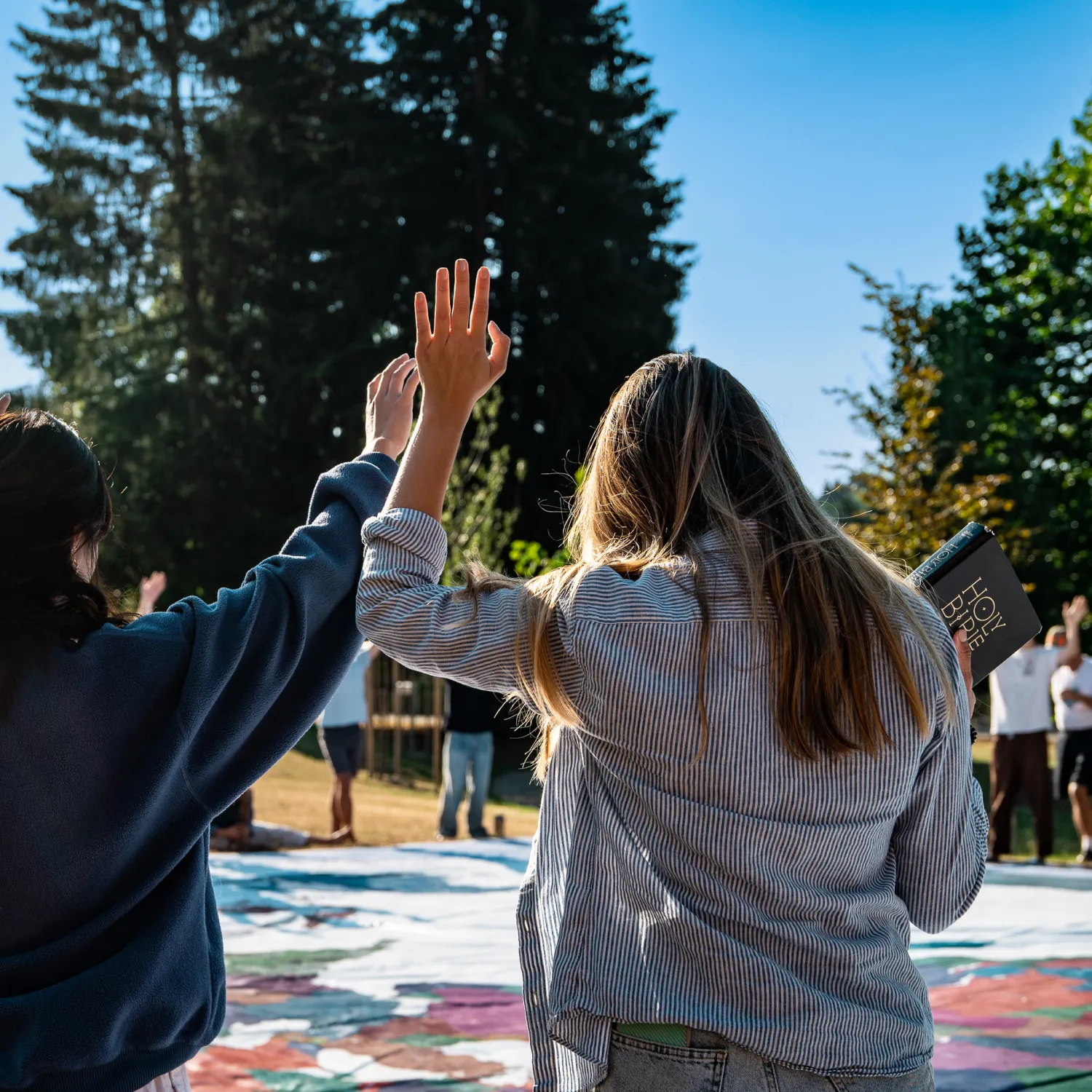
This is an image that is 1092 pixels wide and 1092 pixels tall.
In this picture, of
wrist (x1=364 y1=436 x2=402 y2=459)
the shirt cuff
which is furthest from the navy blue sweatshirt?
wrist (x1=364 y1=436 x2=402 y2=459)

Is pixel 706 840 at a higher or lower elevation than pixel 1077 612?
lower

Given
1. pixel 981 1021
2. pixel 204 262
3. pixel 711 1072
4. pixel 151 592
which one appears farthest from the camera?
pixel 204 262

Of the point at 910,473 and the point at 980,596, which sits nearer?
the point at 980,596

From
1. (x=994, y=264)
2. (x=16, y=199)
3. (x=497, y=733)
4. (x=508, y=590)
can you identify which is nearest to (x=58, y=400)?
(x=16, y=199)

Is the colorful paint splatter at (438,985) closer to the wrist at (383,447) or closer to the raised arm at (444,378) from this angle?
the wrist at (383,447)

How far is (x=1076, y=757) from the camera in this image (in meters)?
9.27

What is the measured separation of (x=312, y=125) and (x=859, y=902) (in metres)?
23.8

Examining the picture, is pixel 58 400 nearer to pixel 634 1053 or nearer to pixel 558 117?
pixel 558 117

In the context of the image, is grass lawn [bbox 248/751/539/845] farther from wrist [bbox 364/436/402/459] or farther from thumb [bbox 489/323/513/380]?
thumb [bbox 489/323/513/380]

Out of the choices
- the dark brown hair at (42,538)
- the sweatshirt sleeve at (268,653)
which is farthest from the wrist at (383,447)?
the dark brown hair at (42,538)

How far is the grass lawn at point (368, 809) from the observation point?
1038 cm

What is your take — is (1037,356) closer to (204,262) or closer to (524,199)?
(524,199)

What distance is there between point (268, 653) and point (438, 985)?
313 centimetres

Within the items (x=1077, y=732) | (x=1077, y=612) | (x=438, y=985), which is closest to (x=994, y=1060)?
(x=438, y=985)
